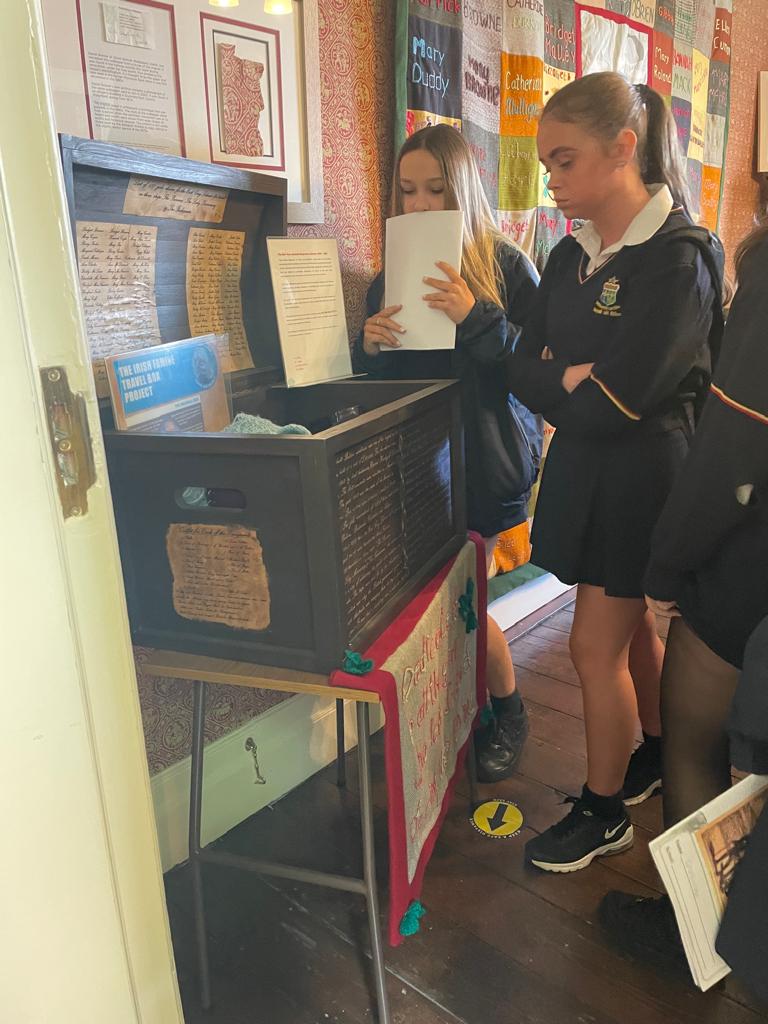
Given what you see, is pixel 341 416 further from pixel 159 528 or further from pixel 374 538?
pixel 159 528

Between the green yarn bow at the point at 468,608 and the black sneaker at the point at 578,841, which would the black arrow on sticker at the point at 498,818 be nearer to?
the black sneaker at the point at 578,841

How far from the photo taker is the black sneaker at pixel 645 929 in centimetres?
133

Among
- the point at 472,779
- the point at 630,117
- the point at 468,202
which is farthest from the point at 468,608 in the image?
the point at 630,117

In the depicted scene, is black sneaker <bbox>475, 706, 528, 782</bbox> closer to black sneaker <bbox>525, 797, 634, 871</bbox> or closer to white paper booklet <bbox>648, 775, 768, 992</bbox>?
black sneaker <bbox>525, 797, 634, 871</bbox>

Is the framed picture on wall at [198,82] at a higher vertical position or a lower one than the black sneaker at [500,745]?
higher

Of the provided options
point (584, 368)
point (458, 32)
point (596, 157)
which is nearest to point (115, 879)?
point (584, 368)

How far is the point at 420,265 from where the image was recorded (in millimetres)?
1451

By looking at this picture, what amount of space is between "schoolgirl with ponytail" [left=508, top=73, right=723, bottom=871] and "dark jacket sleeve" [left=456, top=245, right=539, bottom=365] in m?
0.04

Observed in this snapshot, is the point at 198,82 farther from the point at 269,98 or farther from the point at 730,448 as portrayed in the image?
the point at 730,448

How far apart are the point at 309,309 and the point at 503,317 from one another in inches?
14.4

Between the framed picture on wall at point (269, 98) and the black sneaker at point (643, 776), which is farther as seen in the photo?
the black sneaker at point (643, 776)

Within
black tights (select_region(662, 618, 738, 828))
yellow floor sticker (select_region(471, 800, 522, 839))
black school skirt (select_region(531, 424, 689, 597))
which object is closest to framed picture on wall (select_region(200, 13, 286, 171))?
black school skirt (select_region(531, 424, 689, 597))

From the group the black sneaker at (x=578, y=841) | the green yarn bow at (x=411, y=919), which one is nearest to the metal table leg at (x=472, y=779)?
the black sneaker at (x=578, y=841)

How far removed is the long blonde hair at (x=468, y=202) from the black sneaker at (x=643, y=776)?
3.43 ft
